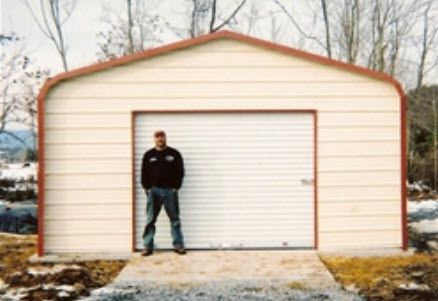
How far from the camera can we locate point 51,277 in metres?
8.48

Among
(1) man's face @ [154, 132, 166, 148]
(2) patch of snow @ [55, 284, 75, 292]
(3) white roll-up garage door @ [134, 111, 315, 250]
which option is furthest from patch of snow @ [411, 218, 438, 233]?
(2) patch of snow @ [55, 284, 75, 292]

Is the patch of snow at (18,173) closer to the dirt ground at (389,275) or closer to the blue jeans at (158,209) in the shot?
the blue jeans at (158,209)

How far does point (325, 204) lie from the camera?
9.95 meters

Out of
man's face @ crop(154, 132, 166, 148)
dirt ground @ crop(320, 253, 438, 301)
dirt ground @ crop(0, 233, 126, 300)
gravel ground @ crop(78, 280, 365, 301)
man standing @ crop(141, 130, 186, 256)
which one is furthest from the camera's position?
man standing @ crop(141, 130, 186, 256)

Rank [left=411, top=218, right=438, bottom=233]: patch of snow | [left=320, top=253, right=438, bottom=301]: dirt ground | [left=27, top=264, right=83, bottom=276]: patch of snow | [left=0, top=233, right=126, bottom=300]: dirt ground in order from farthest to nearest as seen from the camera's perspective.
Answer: [left=411, top=218, right=438, bottom=233]: patch of snow → [left=27, top=264, right=83, bottom=276]: patch of snow → [left=0, top=233, right=126, bottom=300]: dirt ground → [left=320, top=253, right=438, bottom=301]: dirt ground

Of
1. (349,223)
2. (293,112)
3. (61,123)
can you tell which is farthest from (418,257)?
(61,123)

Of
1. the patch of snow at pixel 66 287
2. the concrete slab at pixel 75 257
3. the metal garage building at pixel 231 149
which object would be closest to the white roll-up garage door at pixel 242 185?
the metal garage building at pixel 231 149

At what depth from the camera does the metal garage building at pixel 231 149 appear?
32.2 ft

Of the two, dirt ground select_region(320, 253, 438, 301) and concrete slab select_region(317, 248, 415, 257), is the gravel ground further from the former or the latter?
concrete slab select_region(317, 248, 415, 257)

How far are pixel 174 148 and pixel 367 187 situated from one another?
3.24 m

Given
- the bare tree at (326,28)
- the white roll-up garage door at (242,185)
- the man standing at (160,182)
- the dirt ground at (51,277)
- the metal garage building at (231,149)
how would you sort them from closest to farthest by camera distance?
the dirt ground at (51,277) < the man standing at (160,182) < the metal garage building at (231,149) < the white roll-up garage door at (242,185) < the bare tree at (326,28)

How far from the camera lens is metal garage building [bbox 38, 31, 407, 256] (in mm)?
9820

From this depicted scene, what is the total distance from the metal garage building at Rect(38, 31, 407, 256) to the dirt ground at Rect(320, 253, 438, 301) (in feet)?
2.02

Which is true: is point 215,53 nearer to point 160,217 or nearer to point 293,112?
point 293,112
